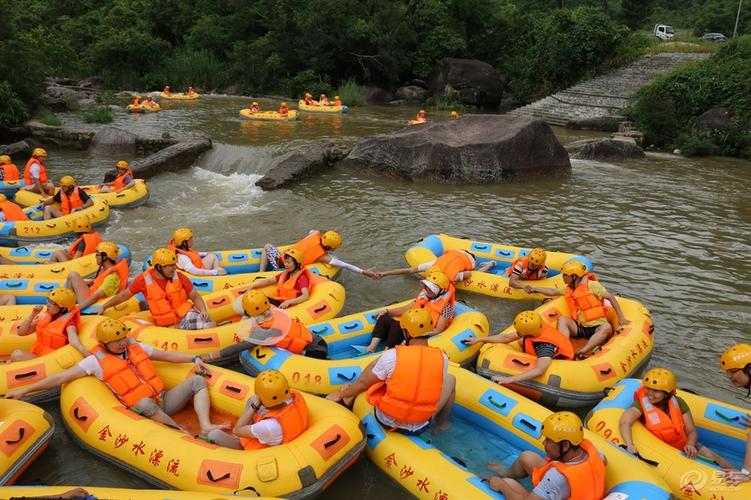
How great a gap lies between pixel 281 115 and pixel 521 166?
10532 mm

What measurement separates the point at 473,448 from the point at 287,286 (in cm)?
295

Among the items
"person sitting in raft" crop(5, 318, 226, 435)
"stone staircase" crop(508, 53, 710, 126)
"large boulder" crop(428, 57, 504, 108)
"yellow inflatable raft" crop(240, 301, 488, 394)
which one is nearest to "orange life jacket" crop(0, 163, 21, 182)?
"person sitting in raft" crop(5, 318, 226, 435)

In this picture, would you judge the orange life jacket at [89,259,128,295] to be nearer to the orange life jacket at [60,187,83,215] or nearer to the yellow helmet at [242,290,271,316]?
the yellow helmet at [242,290,271,316]

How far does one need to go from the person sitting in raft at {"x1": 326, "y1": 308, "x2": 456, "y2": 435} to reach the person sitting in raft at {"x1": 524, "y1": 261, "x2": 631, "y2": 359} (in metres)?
2.35

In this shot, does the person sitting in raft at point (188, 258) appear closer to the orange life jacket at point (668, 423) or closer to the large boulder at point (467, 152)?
the orange life jacket at point (668, 423)

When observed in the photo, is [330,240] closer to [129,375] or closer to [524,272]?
[524,272]

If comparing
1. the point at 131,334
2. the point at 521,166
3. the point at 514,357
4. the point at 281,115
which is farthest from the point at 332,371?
the point at 281,115

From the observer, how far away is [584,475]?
3.53 m

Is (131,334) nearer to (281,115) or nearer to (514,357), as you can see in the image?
(514,357)

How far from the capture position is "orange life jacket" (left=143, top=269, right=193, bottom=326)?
19.7 feet

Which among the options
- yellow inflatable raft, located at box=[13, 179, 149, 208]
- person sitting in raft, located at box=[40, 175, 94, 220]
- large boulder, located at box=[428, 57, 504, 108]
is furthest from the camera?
large boulder, located at box=[428, 57, 504, 108]

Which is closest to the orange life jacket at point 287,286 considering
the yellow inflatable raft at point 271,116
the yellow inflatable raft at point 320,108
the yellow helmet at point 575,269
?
the yellow helmet at point 575,269

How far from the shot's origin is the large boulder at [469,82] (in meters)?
29.8

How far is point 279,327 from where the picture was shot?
5.51 meters
